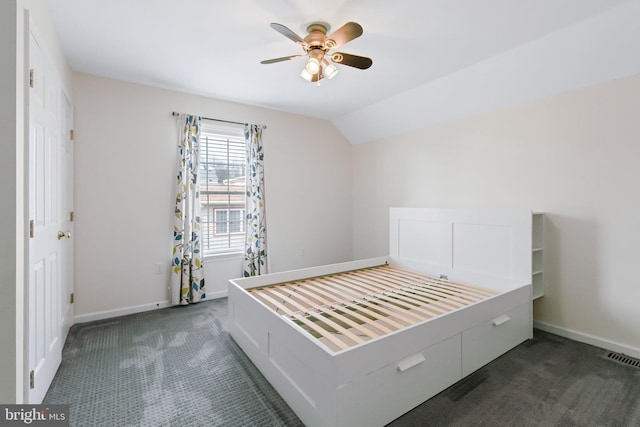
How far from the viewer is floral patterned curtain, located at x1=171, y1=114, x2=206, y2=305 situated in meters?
3.31

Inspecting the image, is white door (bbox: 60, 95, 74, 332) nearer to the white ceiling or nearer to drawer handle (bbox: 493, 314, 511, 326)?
the white ceiling

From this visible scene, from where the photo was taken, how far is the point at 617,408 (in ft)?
5.48

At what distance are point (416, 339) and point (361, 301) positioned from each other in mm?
717

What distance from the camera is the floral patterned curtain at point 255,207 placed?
150 inches

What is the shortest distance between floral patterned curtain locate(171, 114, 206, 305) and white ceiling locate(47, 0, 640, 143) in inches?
22.6

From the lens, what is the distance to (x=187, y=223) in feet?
11.0

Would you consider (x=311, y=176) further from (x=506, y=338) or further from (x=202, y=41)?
(x=506, y=338)

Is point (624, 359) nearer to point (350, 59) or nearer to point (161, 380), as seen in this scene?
point (350, 59)

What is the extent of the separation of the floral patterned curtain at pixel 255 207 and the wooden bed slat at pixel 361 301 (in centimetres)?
115

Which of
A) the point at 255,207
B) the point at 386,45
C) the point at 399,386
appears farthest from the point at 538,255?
the point at 255,207
